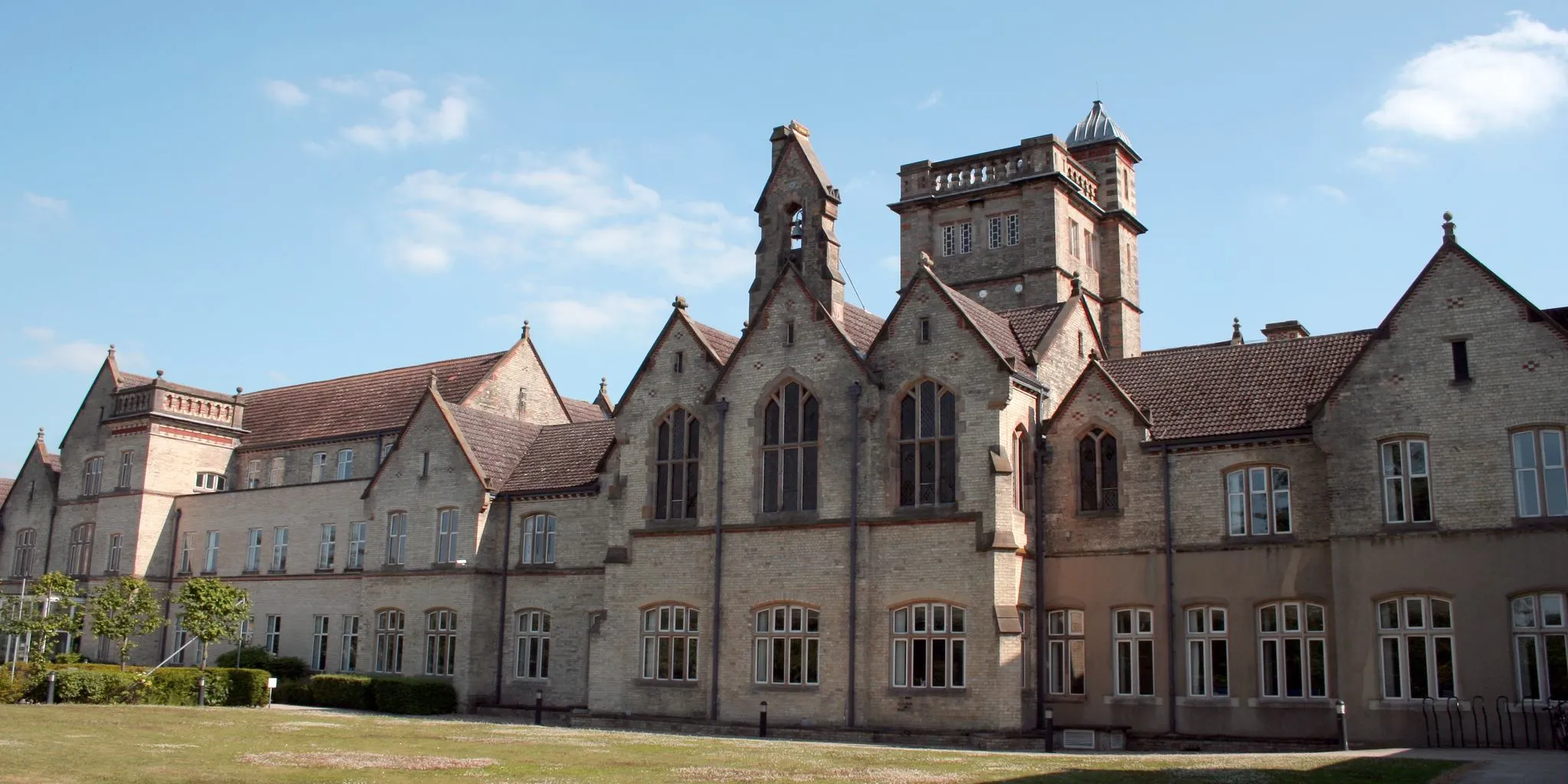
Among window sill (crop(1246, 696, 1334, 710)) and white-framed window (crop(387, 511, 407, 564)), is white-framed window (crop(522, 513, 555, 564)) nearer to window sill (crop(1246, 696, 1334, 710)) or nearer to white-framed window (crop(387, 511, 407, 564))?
white-framed window (crop(387, 511, 407, 564))

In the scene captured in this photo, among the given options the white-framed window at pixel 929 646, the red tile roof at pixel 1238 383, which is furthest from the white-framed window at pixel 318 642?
the red tile roof at pixel 1238 383

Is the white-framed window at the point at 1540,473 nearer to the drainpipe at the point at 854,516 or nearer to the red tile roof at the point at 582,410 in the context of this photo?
the drainpipe at the point at 854,516

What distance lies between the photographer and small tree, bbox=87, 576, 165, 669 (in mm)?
43906

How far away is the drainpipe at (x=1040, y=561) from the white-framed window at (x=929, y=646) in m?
2.06

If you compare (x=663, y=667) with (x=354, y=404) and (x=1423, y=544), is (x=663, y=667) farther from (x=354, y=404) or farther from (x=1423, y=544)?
(x=354, y=404)

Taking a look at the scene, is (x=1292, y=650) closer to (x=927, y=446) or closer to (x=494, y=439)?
(x=927, y=446)

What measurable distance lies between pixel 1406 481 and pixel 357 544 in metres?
34.8

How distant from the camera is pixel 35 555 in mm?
58719

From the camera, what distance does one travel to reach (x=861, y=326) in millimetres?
39594

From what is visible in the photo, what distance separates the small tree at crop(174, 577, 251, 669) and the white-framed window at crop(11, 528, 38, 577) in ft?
61.9

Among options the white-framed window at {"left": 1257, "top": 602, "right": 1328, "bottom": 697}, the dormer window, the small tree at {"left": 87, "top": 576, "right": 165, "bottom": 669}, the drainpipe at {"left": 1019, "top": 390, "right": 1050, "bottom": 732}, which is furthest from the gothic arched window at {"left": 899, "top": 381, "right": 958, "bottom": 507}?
the dormer window

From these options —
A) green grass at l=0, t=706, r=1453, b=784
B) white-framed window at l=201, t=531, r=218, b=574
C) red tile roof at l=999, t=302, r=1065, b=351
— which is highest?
red tile roof at l=999, t=302, r=1065, b=351

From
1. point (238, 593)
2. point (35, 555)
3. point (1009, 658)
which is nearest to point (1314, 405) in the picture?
point (1009, 658)

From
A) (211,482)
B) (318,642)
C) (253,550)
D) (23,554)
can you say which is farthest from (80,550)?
(318,642)
